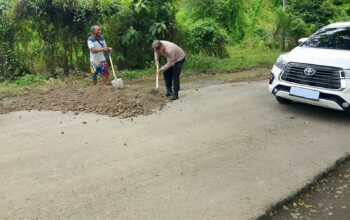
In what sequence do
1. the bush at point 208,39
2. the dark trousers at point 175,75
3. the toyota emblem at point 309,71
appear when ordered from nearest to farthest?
the toyota emblem at point 309,71, the dark trousers at point 175,75, the bush at point 208,39

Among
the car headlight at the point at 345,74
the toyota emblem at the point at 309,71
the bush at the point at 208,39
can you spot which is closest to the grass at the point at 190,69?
the bush at the point at 208,39

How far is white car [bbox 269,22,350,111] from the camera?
20.4 ft

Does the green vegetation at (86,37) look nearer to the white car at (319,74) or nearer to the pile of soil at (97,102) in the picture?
the pile of soil at (97,102)

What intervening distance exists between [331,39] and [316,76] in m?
1.41

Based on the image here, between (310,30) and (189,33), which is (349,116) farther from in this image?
(310,30)

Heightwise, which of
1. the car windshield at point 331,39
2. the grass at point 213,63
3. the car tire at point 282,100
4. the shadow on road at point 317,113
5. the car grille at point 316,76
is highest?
the car windshield at point 331,39

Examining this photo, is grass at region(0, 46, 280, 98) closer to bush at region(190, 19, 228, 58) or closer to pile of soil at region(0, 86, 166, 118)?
bush at region(190, 19, 228, 58)

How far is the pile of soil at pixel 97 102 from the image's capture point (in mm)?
7164

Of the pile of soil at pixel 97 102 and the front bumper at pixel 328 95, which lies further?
the pile of soil at pixel 97 102

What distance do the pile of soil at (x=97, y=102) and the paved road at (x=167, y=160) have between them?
0.32 metres

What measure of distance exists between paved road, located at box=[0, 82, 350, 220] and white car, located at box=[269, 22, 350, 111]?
442 millimetres

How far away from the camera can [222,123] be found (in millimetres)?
6523

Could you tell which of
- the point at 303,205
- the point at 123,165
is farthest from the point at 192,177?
the point at 303,205

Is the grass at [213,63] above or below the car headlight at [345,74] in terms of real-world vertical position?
below
